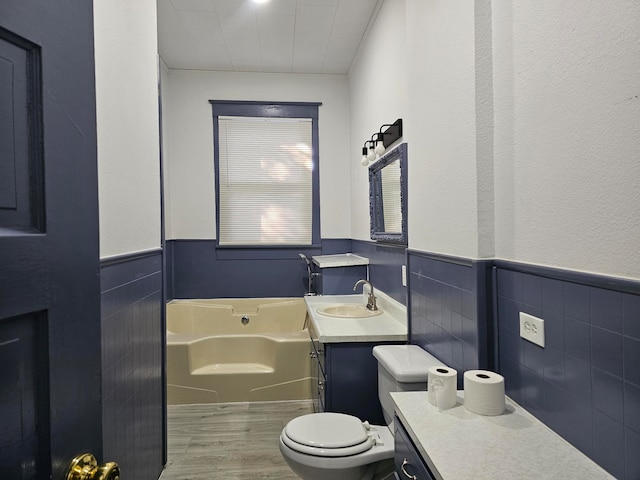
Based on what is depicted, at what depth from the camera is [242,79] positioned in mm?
4219

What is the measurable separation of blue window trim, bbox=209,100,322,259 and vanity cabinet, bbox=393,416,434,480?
3.03 metres

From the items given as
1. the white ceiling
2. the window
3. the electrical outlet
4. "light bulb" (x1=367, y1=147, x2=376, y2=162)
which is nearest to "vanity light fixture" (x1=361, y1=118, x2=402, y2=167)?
"light bulb" (x1=367, y1=147, x2=376, y2=162)

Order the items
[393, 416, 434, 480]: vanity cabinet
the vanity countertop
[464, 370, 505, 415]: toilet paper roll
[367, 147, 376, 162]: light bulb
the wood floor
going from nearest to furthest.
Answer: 1. [393, 416, 434, 480]: vanity cabinet
2. [464, 370, 505, 415]: toilet paper roll
3. the vanity countertop
4. the wood floor
5. [367, 147, 376, 162]: light bulb

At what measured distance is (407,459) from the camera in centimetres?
127

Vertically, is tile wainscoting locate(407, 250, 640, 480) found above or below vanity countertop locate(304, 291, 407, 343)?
above

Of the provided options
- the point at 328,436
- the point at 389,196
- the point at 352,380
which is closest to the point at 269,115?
the point at 389,196

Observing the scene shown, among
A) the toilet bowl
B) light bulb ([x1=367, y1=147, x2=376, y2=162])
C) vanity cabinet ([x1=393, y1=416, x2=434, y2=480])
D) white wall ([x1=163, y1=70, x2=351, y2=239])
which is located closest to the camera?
vanity cabinet ([x1=393, y1=416, x2=434, y2=480])

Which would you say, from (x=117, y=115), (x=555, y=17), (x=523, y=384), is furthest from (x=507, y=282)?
(x=117, y=115)

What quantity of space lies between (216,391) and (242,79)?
2.95 metres

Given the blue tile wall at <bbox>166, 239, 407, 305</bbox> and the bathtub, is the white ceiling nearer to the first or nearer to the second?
the blue tile wall at <bbox>166, 239, 407, 305</bbox>

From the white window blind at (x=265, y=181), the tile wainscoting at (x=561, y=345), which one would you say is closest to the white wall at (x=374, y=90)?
the white window blind at (x=265, y=181)

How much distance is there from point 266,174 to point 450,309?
293 cm

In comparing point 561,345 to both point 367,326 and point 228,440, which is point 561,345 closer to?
point 367,326

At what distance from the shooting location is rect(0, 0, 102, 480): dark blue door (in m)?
0.54
